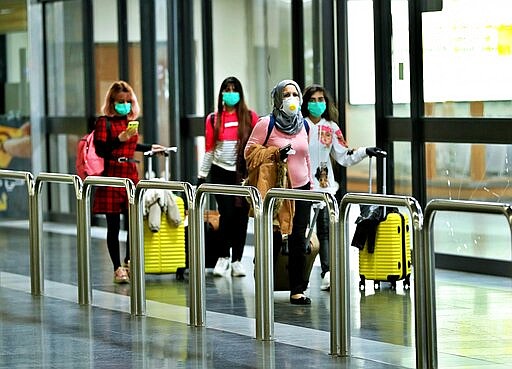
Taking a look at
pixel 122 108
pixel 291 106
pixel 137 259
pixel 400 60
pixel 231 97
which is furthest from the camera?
pixel 400 60

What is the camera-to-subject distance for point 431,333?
750cm

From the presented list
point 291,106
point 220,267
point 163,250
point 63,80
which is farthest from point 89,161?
point 63,80

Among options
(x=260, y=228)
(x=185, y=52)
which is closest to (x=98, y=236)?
(x=185, y=52)

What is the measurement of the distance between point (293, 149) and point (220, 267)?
2239 mm

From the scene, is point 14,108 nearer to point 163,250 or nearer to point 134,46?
point 134,46

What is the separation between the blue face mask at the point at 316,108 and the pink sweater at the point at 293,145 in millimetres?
574

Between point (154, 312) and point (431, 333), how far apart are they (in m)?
3.19

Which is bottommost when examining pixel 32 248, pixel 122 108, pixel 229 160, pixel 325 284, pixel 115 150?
pixel 325 284

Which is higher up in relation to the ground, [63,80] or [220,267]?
[63,80]

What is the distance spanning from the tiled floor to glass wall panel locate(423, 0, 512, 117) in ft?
5.12

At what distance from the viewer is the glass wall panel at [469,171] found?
12.1 metres

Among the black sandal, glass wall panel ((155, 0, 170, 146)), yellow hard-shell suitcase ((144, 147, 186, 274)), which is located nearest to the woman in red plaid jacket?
yellow hard-shell suitcase ((144, 147, 186, 274))

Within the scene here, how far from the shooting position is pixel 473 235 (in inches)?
495

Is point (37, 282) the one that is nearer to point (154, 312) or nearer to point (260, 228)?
point (154, 312)
